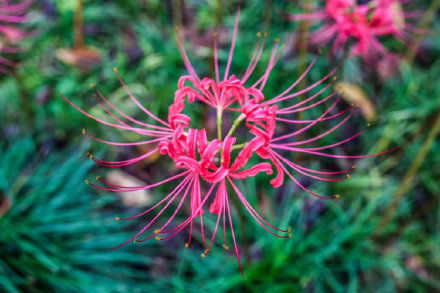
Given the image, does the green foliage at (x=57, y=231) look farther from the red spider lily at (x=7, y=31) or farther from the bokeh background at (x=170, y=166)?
the red spider lily at (x=7, y=31)

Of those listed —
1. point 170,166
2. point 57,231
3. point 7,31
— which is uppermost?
point 7,31

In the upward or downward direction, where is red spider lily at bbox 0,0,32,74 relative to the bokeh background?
upward

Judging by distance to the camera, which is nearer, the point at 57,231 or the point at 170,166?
the point at 57,231

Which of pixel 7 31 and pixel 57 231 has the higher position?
pixel 7 31

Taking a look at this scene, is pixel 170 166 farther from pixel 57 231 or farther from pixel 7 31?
pixel 7 31

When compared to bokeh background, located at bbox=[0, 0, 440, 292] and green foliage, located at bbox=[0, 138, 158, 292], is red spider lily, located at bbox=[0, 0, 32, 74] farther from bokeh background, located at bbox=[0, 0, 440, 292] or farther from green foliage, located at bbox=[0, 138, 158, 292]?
green foliage, located at bbox=[0, 138, 158, 292]

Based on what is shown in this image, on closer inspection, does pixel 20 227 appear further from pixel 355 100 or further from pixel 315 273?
pixel 355 100

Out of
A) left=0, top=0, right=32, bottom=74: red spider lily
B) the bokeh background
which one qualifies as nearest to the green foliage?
the bokeh background

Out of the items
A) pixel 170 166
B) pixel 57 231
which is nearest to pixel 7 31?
pixel 57 231

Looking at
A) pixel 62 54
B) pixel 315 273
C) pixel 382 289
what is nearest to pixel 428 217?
pixel 382 289
